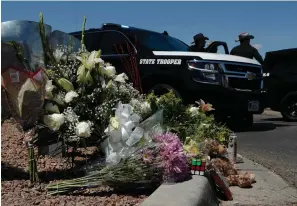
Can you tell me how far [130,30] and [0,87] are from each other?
6041 mm

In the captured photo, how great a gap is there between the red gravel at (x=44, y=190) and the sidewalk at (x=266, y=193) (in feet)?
3.78

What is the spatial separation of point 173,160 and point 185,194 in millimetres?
437

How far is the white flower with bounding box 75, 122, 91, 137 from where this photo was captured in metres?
3.77

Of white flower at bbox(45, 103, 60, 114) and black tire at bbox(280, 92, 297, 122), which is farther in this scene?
black tire at bbox(280, 92, 297, 122)

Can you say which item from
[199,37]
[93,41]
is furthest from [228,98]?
[93,41]

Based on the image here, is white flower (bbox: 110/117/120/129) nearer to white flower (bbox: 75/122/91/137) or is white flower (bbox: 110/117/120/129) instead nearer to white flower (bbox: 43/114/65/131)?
white flower (bbox: 75/122/91/137)

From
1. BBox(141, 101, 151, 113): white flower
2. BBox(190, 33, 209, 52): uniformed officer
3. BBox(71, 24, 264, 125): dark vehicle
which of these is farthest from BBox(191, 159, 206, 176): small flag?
BBox(190, 33, 209, 52): uniformed officer

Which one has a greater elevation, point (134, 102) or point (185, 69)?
point (185, 69)

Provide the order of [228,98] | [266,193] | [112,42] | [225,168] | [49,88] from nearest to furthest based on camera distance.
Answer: [49,88] < [266,193] < [225,168] < [228,98] < [112,42]

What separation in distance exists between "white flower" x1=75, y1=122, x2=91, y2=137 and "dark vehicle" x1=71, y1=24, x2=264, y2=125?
4.57 meters

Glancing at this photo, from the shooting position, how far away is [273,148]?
7660 millimetres

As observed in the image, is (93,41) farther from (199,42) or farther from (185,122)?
(185,122)

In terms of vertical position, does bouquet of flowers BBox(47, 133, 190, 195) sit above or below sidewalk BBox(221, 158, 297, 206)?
above

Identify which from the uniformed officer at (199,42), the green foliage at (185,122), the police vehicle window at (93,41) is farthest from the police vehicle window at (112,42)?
the green foliage at (185,122)
